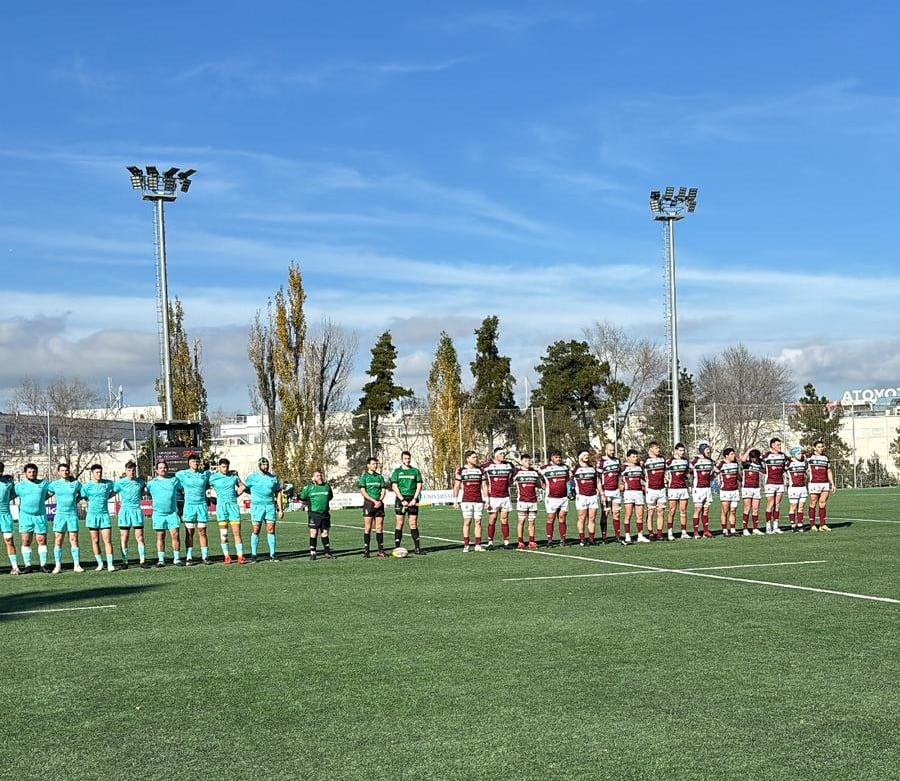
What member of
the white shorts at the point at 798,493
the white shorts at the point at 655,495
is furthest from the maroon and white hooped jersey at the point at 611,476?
the white shorts at the point at 798,493

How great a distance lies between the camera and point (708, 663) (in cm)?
898

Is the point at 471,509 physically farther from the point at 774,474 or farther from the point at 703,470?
the point at 774,474

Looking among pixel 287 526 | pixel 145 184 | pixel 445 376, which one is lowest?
pixel 287 526

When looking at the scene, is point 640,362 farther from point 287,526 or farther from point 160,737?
point 160,737

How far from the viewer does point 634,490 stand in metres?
23.3

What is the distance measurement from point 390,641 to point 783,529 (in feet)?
55.8

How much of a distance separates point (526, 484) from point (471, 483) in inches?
50.3

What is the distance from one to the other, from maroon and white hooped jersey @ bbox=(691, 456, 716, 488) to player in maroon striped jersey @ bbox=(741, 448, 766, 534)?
1.06 metres

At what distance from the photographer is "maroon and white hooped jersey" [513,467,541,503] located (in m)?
22.3

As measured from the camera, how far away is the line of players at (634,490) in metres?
22.0

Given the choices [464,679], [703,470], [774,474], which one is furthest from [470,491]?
[464,679]

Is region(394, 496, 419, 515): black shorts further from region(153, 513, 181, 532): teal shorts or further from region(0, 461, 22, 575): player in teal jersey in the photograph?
region(0, 461, 22, 575): player in teal jersey

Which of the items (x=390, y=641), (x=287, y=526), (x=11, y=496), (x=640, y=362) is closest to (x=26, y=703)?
(x=390, y=641)

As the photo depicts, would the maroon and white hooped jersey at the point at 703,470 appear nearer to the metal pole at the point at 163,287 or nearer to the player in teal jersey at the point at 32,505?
the player in teal jersey at the point at 32,505
